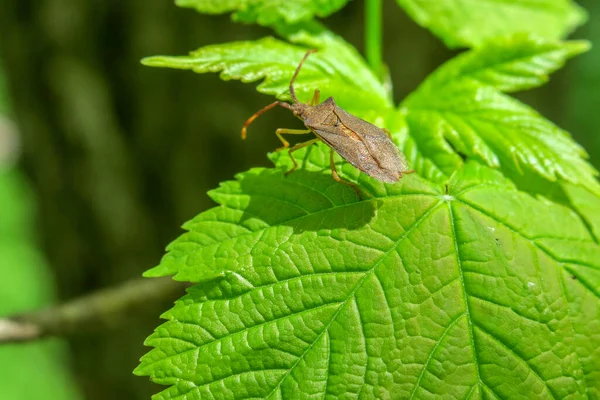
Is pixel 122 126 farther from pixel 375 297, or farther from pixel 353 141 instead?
pixel 375 297

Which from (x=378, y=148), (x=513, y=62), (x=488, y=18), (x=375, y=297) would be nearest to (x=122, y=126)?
(x=488, y=18)

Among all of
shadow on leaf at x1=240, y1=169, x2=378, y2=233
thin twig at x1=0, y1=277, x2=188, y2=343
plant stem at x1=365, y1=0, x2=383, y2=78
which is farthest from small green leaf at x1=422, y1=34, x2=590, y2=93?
thin twig at x1=0, y1=277, x2=188, y2=343

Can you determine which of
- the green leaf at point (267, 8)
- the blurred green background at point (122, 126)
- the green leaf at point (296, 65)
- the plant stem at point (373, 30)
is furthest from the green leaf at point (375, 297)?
the blurred green background at point (122, 126)

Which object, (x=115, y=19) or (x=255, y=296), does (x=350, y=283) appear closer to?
(x=255, y=296)

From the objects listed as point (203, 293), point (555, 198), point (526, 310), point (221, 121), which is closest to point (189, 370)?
point (203, 293)

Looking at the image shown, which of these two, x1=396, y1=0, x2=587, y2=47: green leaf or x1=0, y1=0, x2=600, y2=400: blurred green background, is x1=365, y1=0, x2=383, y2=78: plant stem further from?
x1=0, y1=0, x2=600, y2=400: blurred green background

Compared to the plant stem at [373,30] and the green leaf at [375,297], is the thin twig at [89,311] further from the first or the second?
the plant stem at [373,30]
